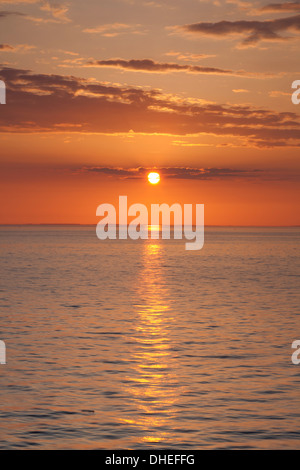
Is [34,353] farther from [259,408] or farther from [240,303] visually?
[240,303]

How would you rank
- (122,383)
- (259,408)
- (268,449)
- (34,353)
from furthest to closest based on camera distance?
(34,353)
(122,383)
(259,408)
(268,449)

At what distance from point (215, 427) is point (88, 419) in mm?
3807

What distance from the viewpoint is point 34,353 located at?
29.4 metres

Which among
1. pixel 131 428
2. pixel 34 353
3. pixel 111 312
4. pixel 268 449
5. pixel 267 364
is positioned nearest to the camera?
pixel 268 449

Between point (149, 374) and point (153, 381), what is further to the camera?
point (149, 374)

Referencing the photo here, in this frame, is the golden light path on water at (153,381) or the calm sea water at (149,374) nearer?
the calm sea water at (149,374)

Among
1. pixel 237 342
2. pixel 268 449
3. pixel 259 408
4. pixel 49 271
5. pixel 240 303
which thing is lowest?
pixel 268 449

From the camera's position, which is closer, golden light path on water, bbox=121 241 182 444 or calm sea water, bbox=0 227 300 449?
calm sea water, bbox=0 227 300 449

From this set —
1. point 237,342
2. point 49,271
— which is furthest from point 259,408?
point 49,271

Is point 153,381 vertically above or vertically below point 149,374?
below

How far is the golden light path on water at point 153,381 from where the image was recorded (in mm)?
18886

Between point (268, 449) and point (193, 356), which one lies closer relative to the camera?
point (268, 449)

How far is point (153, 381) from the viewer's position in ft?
79.8

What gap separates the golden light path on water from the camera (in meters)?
18.9
